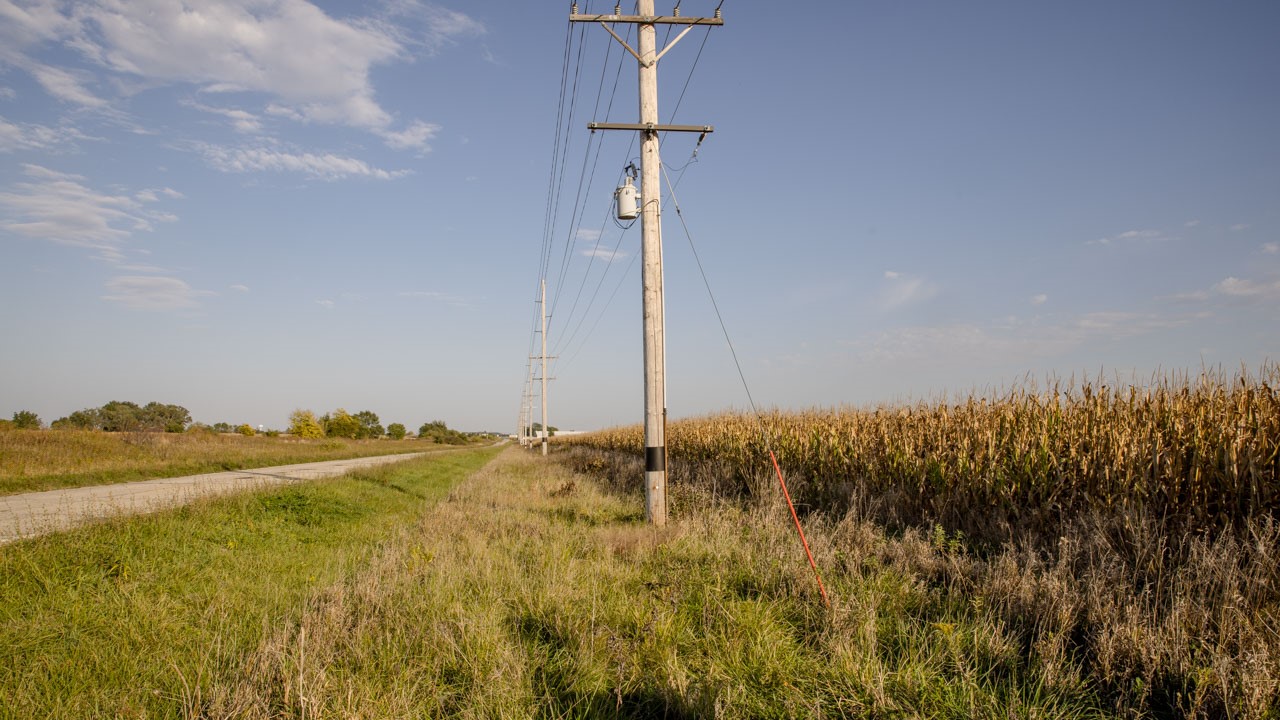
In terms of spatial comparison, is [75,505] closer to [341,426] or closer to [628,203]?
[628,203]

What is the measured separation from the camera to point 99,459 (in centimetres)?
2031

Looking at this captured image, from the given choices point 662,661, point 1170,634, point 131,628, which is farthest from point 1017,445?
point 131,628

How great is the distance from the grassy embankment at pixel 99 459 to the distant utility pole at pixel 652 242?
1478cm

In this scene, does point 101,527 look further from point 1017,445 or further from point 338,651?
point 1017,445

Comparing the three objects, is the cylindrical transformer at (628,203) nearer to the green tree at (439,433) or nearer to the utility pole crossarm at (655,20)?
the utility pole crossarm at (655,20)

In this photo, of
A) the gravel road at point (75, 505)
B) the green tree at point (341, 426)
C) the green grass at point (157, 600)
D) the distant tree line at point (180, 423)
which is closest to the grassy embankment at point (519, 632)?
the green grass at point (157, 600)

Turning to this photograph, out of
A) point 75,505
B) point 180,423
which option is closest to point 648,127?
point 75,505

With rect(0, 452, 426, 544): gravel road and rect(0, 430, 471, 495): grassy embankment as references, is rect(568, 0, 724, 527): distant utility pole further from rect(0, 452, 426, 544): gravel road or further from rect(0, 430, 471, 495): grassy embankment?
rect(0, 430, 471, 495): grassy embankment

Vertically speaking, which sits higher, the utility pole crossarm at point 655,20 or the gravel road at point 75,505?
the utility pole crossarm at point 655,20

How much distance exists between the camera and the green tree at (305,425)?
85688mm

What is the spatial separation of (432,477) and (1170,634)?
71.5 ft

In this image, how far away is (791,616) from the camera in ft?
15.0

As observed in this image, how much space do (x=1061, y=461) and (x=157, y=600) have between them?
931 cm

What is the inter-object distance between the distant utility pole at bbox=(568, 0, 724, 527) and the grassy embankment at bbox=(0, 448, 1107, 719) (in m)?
1.54
